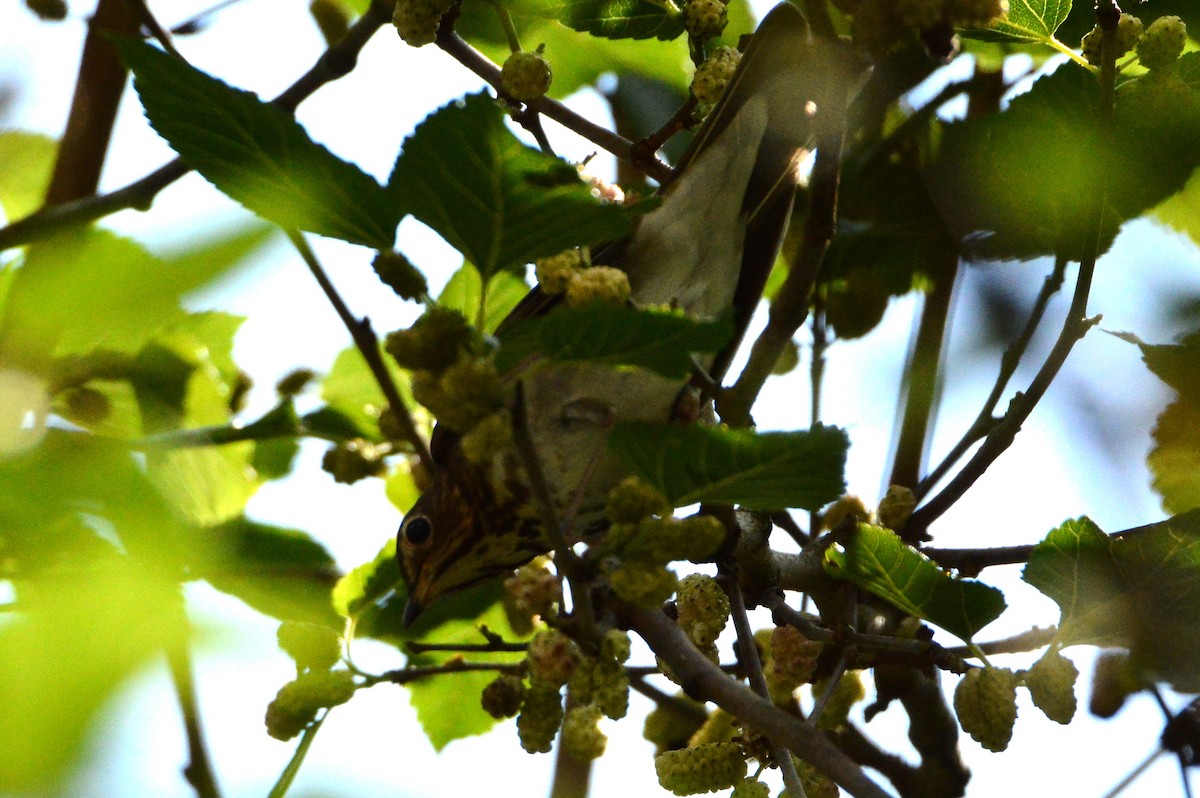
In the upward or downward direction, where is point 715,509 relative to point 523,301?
downward

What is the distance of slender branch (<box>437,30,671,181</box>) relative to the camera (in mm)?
2850

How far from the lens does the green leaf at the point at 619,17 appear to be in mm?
2873

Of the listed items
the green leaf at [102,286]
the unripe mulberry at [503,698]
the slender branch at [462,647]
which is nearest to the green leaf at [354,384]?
the slender branch at [462,647]

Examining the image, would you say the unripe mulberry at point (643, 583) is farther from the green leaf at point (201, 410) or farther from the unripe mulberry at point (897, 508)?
the green leaf at point (201, 410)

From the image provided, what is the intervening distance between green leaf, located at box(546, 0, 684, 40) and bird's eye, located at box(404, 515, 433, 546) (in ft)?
6.88

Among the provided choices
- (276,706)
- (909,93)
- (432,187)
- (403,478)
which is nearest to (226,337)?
(403,478)

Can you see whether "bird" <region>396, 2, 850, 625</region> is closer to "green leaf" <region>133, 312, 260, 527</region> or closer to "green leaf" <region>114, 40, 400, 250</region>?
"green leaf" <region>133, 312, 260, 527</region>

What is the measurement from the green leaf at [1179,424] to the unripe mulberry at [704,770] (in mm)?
1016

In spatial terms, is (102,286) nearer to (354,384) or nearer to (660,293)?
(660,293)

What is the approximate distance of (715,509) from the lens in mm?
2477

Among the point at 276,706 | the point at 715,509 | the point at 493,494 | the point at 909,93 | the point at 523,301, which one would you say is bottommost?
the point at 276,706

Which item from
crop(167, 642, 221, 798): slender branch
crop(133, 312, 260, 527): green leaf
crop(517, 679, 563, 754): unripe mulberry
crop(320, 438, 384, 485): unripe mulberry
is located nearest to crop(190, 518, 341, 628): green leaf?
crop(167, 642, 221, 798): slender branch

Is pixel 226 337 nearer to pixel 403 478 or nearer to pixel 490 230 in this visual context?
pixel 403 478

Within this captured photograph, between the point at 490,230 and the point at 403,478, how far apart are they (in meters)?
2.89
